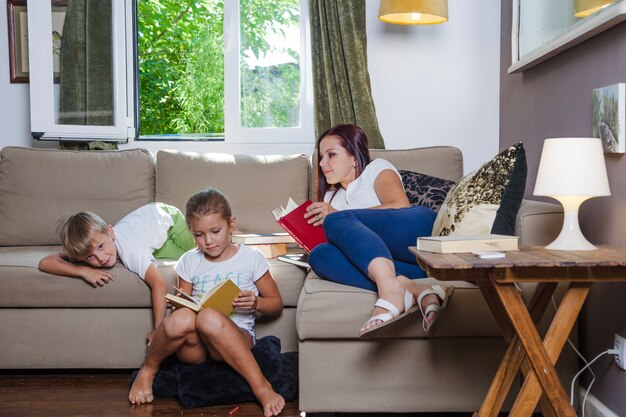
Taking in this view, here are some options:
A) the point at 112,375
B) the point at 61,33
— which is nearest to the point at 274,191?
the point at 112,375

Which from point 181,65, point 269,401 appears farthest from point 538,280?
point 181,65

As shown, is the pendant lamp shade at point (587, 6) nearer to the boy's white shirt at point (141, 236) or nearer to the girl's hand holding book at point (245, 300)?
the girl's hand holding book at point (245, 300)

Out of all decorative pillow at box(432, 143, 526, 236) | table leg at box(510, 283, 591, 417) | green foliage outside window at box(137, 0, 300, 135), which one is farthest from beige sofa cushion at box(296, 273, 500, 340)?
green foliage outside window at box(137, 0, 300, 135)

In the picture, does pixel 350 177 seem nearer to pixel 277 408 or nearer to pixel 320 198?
pixel 320 198

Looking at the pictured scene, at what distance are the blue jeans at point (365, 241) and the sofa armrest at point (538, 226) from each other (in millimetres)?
400

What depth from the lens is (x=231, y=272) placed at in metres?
2.53

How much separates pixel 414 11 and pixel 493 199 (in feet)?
4.70

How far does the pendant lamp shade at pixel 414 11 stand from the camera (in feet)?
11.1

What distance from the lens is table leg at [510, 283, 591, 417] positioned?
1.65m

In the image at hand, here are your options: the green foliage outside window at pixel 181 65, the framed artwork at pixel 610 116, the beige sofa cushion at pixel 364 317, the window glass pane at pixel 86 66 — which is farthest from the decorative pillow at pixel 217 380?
the green foliage outside window at pixel 181 65

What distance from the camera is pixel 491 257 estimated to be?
162cm

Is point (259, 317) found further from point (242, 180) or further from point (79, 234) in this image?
point (242, 180)

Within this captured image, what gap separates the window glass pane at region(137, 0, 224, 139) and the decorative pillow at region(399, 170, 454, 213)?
112 inches

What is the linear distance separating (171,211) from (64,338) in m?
0.71
